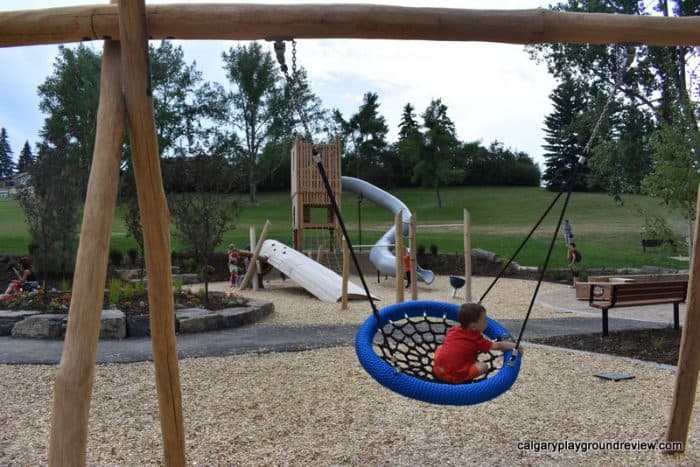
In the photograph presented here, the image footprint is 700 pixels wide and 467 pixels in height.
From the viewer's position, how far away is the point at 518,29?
3.82 meters

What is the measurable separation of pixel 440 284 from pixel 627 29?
43.0ft

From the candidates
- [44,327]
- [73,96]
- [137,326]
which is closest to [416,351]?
[137,326]

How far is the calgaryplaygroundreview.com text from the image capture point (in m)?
4.38

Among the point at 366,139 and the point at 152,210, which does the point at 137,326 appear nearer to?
the point at 152,210

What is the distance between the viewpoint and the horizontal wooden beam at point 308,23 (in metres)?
3.49

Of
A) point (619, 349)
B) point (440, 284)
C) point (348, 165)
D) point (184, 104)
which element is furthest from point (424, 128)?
point (619, 349)

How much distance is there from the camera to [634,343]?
8047 millimetres

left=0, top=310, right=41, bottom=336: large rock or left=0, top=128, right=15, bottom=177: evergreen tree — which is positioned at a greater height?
left=0, top=128, right=15, bottom=177: evergreen tree

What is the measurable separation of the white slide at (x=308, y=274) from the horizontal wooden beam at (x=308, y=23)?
9335mm

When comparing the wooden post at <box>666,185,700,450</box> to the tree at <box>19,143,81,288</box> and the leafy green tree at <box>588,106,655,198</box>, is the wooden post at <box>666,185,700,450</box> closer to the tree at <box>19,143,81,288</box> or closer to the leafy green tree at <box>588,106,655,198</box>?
the tree at <box>19,143,81,288</box>

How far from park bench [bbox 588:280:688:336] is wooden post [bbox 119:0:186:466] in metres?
6.18

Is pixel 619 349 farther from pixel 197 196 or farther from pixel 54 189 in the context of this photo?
pixel 54 189

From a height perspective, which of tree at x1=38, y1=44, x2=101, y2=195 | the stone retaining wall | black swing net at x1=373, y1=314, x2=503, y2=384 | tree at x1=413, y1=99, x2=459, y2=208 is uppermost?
tree at x1=38, y1=44, x2=101, y2=195

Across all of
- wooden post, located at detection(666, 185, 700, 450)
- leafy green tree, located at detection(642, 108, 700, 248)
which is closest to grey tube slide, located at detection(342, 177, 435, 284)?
leafy green tree, located at detection(642, 108, 700, 248)
